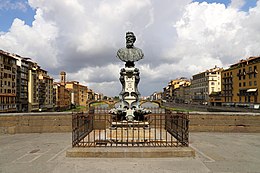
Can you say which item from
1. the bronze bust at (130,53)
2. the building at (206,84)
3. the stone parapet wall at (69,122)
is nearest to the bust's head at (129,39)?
the bronze bust at (130,53)

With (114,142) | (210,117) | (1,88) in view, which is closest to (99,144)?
(114,142)

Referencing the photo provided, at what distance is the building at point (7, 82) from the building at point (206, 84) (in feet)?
224

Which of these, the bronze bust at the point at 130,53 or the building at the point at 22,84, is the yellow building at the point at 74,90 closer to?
the building at the point at 22,84

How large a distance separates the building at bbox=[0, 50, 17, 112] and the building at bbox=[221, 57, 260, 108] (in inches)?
2271

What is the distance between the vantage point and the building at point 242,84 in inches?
2084

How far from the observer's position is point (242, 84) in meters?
59.6

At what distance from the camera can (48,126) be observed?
13328mm

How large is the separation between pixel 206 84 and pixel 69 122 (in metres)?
80.7

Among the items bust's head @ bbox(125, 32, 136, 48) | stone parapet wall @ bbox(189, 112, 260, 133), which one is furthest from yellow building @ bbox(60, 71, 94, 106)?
stone parapet wall @ bbox(189, 112, 260, 133)

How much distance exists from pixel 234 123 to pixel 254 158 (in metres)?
6.13

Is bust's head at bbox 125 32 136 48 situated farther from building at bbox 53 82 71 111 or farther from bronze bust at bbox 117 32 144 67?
building at bbox 53 82 71 111

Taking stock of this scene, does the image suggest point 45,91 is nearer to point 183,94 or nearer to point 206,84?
point 206,84

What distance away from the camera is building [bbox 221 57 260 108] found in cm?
5293

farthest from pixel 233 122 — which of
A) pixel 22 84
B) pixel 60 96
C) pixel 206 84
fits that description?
pixel 60 96
